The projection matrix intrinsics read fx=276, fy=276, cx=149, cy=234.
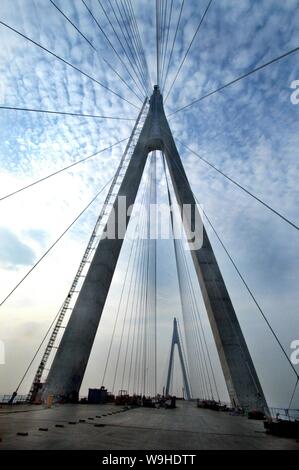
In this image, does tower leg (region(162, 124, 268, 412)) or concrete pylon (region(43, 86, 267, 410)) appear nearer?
concrete pylon (region(43, 86, 267, 410))

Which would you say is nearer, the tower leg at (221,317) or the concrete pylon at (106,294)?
the concrete pylon at (106,294)

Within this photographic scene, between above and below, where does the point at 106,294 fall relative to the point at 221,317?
above

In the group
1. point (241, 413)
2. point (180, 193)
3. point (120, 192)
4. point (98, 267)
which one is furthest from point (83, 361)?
point (180, 193)

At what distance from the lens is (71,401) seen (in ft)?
48.3

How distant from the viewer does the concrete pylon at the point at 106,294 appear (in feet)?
49.8

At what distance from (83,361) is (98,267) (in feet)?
18.5

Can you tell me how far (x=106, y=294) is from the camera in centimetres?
1788

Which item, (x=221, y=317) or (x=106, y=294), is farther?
(x=221, y=317)

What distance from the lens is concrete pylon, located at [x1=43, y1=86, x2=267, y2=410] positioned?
1519 cm
